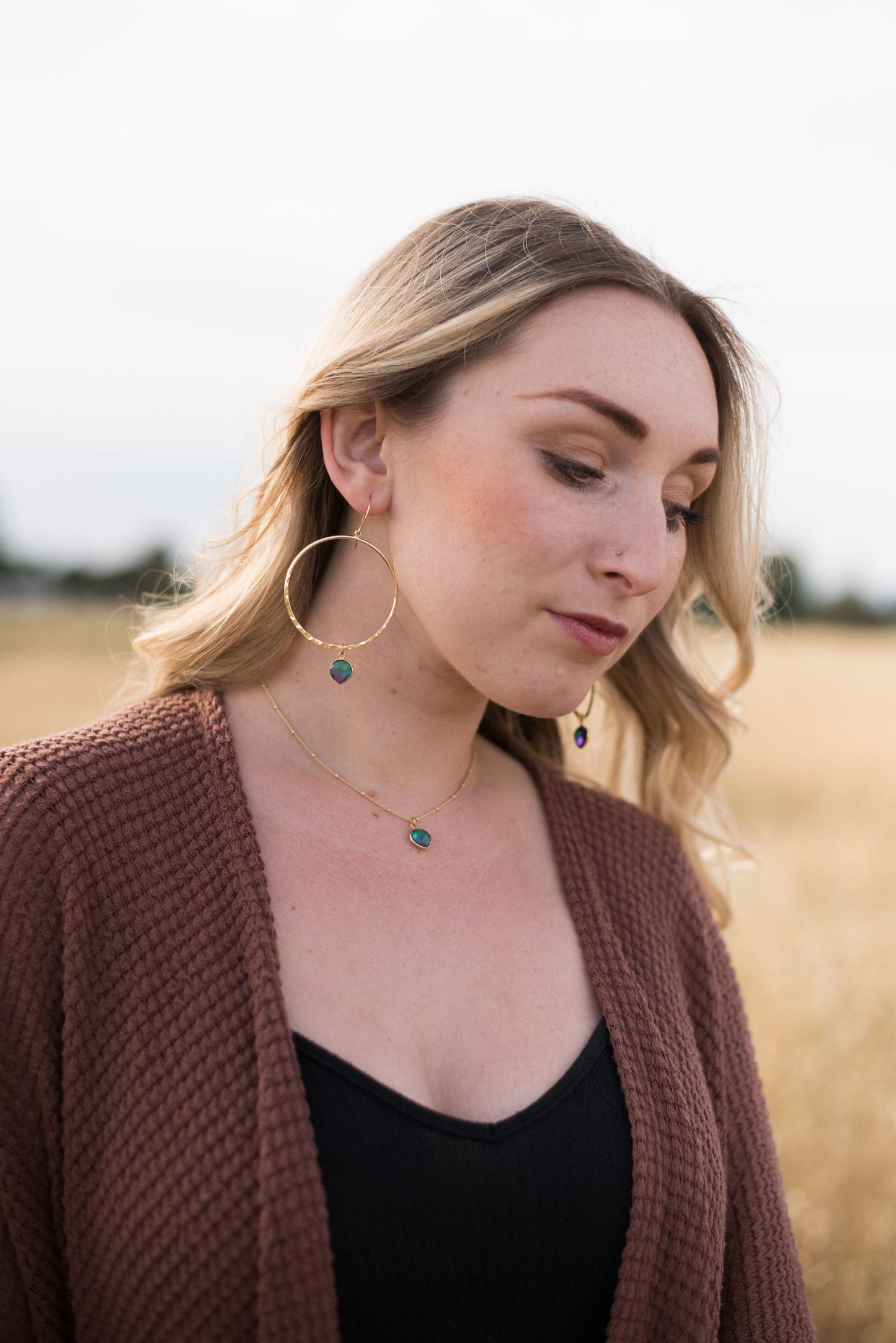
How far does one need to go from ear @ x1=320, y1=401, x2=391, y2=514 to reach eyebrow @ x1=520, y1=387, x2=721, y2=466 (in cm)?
29

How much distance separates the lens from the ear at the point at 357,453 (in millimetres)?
1727

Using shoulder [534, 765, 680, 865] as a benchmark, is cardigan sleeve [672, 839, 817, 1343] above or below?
below

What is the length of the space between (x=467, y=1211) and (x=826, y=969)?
10.3 feet

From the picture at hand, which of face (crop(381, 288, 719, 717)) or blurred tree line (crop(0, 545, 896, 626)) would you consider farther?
blurred tree line (crop(0, 545, 896, 626))

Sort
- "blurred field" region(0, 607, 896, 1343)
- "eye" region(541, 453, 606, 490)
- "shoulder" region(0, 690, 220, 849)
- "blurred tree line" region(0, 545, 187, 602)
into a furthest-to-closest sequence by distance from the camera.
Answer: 1. "blurred tree line" region(0, 545, 187, 602)
2. "blurred field" region(0, 607, 896, 1343)
3. "eye" region(541, 453, 606, 490)
4. "shoulder" region(0, 690, 220, 849)

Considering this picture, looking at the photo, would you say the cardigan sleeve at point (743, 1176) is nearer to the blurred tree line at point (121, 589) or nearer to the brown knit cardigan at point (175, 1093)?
the brown knit cardigan at point (175, 1093)

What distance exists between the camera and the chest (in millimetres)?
1496

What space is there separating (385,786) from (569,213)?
1047mm

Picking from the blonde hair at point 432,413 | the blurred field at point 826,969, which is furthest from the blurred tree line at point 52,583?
the blonde hair at point 432,413

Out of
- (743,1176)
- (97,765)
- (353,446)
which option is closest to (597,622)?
(353,446)

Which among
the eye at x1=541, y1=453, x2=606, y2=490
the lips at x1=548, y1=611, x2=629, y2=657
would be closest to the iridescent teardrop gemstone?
the lips at x1=548, y1=611, x2=629, y2=657

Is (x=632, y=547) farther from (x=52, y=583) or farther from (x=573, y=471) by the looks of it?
(x=52, y=583)

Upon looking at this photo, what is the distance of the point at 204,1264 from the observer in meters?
1.32

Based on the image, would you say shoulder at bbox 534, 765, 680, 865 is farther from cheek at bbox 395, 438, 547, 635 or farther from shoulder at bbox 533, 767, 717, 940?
cheek at bbox 395, 438, 547, 635
